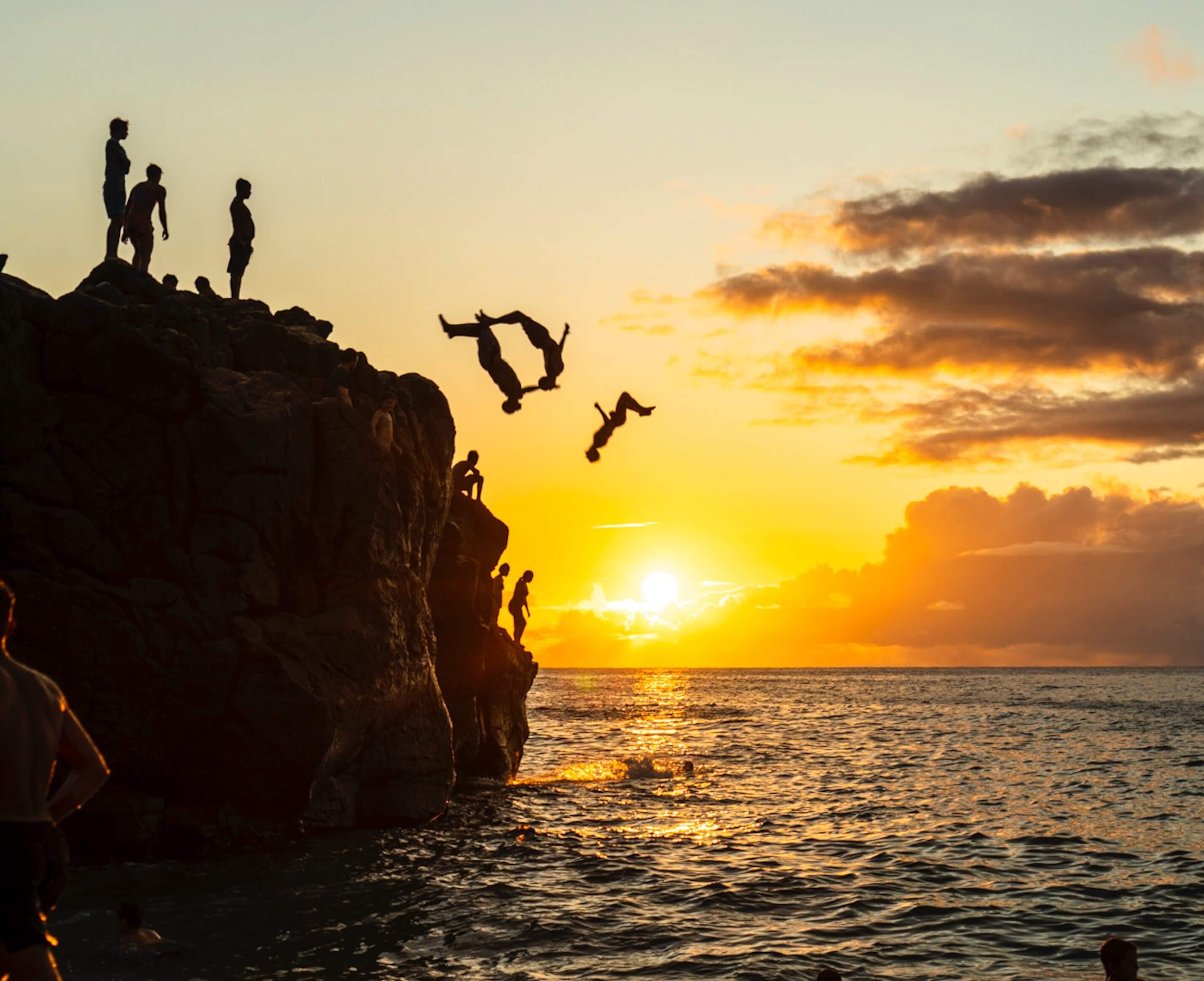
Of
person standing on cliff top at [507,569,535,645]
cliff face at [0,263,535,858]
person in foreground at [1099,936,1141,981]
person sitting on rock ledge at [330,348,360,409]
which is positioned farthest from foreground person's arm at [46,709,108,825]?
person standing on cliff top at [507,569,535,645]

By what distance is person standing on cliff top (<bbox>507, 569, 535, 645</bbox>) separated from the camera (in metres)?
46.2

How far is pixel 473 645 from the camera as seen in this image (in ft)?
122

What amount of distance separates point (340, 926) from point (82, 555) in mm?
9528

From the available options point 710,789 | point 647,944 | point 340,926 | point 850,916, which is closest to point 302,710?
point 340,926

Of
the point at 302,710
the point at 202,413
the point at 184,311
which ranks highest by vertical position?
the point at 184,311

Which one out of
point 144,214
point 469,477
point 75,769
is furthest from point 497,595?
point 75,769

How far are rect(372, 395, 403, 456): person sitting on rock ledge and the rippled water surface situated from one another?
942 centimetres

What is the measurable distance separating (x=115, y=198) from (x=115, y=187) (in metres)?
0.27

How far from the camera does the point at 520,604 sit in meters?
47.4

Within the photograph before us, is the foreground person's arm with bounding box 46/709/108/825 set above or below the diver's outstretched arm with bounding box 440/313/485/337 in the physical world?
below

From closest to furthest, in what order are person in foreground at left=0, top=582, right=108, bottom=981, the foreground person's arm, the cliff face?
person in foreground at left=0, top=582, right=108, bottom=981, the foreground person's arm, the cliff face

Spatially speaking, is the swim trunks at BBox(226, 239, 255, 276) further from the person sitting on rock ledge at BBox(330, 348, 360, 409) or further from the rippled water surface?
the rippled water surface

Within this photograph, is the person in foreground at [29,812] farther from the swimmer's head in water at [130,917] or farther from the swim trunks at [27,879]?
the swimmer's head in water at [130,917]

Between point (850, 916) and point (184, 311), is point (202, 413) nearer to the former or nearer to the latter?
point (184, 311)
